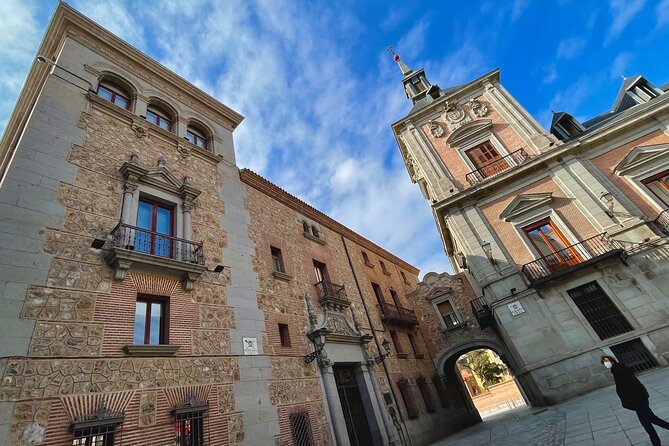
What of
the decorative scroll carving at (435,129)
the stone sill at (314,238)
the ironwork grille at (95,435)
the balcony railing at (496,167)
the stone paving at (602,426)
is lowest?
the stone paving at (602,426)

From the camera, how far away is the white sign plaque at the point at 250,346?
9241 millimetres

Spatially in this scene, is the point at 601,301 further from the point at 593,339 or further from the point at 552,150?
the point at 552,150

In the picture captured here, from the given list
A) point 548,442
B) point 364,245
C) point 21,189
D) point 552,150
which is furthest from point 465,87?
point 21,189

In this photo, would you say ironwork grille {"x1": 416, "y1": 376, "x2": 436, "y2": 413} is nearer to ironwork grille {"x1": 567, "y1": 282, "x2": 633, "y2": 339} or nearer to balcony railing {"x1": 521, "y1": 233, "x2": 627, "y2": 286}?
balcony railing {"x1": 521, "y1": 233, "x2": 627, "y2": 286}

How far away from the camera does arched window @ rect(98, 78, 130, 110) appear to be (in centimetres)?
1116

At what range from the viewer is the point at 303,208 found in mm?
16891

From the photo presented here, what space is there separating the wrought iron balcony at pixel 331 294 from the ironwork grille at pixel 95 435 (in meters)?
8.28

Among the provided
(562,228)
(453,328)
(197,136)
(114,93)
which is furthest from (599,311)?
(114,93)

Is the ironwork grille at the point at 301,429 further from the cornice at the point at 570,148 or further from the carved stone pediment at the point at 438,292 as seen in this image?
the carved stone pediment at the point at 438,292

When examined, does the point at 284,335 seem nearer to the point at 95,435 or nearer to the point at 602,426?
the point at 95,435

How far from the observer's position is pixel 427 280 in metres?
21.6

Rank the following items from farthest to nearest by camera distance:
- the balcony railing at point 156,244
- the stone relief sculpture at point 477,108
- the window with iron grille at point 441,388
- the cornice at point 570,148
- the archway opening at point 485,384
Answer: the archway opening at point 485,384 → the stone relief sculpture at point 477,108 → the window with iron grille at point 441,388 → the cornice at point 570,148 → the balcony railing at point 156,244

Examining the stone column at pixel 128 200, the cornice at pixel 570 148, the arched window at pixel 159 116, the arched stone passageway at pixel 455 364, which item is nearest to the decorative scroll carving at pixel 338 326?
the cornice at pixel 570 148

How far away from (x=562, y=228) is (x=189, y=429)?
15.1m
